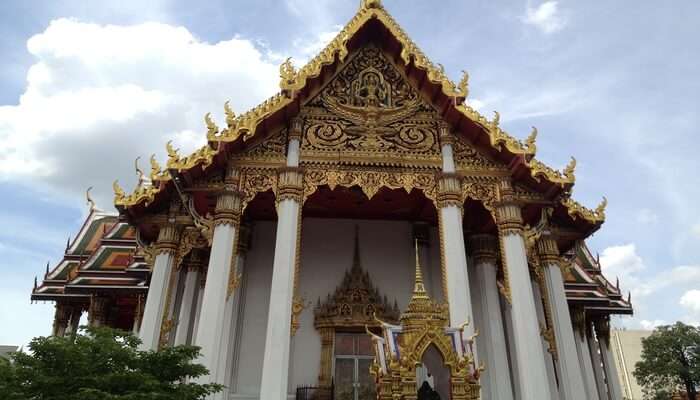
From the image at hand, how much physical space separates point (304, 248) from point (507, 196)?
4.27m

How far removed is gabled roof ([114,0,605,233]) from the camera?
26.6 ft

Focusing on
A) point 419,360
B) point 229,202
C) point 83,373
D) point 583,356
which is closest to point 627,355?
point 583,356

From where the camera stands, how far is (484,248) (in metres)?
10.5

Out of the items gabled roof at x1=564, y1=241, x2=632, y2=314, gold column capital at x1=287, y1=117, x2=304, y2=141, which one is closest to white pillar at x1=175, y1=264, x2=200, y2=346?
gold column capital at x1=287, y1=117, x2=304, y2=141

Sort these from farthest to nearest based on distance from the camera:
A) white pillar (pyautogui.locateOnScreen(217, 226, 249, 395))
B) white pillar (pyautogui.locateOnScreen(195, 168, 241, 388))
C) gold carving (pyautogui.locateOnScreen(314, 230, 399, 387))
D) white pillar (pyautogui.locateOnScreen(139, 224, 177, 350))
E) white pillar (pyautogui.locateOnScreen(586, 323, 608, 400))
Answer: white pillar (pyautogui.locateOnScreen(586, 323, 608, 400)) < gold carving (pyautogui.locateOnScreen(314, 230, 399, 387)) < white pillar (pyautogui.locateOnScreen(217, 226, 249, 395)) < white pillar (pyautogui.locateOnScreen(139, 224, 177, 350)) < white pillar (pyautogui.locateOnScreen(195, 168, 241, 388))

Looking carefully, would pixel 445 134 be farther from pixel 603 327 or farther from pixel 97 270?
pixel 603 327

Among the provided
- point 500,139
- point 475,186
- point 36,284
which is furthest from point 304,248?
point 36,284

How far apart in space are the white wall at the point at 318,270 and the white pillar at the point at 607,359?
314 inches

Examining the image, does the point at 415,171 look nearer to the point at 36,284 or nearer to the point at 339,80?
the point at 339,80

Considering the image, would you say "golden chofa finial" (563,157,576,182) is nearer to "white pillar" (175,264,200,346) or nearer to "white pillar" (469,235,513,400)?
"white pillar" (469,235,513,400)

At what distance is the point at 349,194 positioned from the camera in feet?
32.6

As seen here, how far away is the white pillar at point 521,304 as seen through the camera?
7.13m

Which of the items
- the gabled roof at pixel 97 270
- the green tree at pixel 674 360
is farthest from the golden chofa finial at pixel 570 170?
the green tree at pixel 674 360

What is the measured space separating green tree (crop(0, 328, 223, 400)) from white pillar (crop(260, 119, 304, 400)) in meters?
1.75
